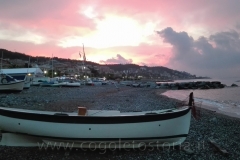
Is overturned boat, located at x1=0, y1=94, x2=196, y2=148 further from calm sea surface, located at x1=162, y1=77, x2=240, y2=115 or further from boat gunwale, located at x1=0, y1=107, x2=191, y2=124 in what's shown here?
calm sea surface, located at x1=162, y1=77, x2=240, y2=115

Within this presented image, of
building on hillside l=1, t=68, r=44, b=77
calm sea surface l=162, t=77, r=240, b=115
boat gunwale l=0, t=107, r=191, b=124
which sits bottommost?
calm sea surface l=162, t=77, r=240, b=115

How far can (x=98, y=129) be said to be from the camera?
23.3ft

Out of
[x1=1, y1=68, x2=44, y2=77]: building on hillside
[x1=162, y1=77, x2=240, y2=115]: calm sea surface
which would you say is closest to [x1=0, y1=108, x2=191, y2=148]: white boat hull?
[x1=162, y1=77, x2=240, y2=115]: calm sea surface

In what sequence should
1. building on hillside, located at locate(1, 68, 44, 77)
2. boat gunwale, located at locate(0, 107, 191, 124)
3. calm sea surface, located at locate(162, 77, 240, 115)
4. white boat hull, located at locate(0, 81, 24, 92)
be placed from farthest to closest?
1. building on hillside, located at locate(1, 68, 44, 77)
2. white boat hull, located at locate(0, 81, 24, 92)
3. calm sea surface, located at locate(162, 77, 240, 115)
4. boat gunwale, located at locate(0, 107, 191, 124)

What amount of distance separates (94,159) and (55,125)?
1.83m

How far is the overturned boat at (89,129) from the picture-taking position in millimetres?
7098

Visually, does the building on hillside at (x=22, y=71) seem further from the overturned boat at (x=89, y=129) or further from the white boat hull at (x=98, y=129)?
the white boat hull at (x=98, y=129)

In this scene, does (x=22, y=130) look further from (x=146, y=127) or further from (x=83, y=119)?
(x=146, y=127)

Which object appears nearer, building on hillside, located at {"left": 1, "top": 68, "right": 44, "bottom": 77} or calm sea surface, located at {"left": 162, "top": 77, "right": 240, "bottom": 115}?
calm sea surface, located at {"left": 162, "top": 77, "right": 240, "bottom": 115}

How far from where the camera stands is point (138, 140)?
740 cm

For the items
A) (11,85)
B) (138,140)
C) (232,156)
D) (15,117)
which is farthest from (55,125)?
(11,85)

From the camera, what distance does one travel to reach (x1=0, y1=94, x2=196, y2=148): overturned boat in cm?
710

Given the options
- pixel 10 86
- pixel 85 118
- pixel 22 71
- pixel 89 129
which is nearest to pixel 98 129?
pixel 89 129

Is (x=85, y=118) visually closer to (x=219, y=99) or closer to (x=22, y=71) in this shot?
(x=219, y=99)
